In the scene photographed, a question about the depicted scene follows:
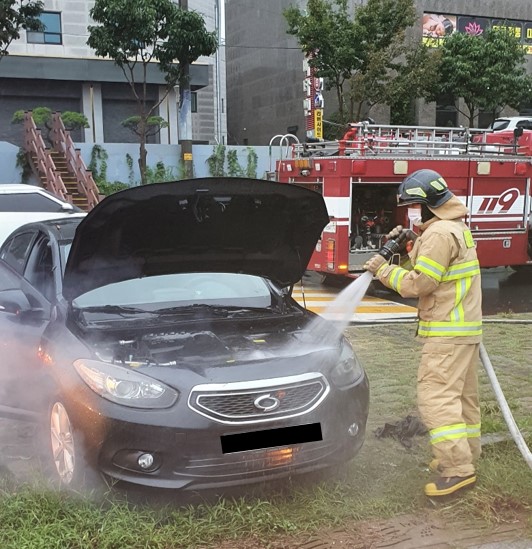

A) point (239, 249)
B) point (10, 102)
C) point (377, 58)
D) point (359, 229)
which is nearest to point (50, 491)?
point (239, 249)

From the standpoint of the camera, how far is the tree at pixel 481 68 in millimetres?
23094

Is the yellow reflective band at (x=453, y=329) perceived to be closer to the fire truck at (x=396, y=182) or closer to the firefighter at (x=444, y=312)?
the firefighter at (x=444, y=312)

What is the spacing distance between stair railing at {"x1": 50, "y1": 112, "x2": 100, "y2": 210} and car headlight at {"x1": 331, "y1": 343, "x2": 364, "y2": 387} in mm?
12857

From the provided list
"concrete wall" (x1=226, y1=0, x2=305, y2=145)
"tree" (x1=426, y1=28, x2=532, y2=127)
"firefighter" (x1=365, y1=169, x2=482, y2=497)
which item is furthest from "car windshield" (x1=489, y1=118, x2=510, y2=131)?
"firefighter" (x1=365, y1=169, x2=482, y2=497)

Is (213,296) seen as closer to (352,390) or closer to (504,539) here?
(352,390)

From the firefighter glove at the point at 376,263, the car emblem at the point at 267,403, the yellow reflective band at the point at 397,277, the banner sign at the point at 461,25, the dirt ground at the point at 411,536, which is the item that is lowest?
the dirt ground at the point at 411,536

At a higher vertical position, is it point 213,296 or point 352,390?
point 213,296

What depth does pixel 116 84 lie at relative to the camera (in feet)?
83.2

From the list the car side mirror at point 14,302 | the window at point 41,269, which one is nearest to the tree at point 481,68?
the window at point 41,269

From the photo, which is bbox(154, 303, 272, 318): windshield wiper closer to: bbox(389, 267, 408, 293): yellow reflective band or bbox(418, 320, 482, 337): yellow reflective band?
bbox(389, 267, 408, 293): yellow reflective band

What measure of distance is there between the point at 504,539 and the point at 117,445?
194 cm

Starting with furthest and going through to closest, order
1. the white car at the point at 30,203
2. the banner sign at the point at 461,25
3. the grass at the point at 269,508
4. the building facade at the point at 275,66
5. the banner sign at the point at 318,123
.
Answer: the building facade at the point at 275,66 → the banner sign at the point at 461,25 → the banner sign at the point at 318,123 → the white car at the point at 30,203 → the grass at the point at 269,508

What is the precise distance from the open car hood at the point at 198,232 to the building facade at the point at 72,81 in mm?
21520

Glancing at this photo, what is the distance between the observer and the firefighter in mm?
3486
